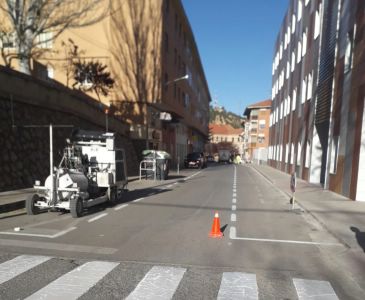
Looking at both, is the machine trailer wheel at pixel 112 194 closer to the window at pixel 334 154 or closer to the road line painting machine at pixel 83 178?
the road line painting machine at pixel 83 178

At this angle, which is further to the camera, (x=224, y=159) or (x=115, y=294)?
(x=224, y=159)

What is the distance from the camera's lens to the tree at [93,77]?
98.2 feet

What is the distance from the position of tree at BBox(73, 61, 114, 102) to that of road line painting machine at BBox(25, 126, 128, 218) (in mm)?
18691

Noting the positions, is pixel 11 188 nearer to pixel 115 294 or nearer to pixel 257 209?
pixel 257 209

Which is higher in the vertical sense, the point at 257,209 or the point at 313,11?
the point at 313,11

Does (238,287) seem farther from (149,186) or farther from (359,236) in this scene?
(149,186)

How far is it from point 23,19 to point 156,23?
14630 mm

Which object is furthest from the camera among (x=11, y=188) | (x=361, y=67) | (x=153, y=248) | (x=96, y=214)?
(x=361, y=67)

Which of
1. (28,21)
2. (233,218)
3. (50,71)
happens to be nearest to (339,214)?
(233,218)

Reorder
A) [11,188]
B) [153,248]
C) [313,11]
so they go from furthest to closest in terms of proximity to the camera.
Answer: [313,11] → [11,188] → [153,248]

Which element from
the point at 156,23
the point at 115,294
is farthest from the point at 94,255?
the point at 156,23

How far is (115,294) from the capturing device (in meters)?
4.63

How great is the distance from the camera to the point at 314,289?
5059 millimetres

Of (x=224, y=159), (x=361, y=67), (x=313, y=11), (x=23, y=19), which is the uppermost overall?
(x=313, y=11)
